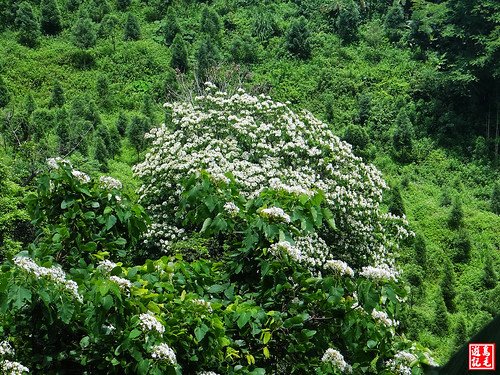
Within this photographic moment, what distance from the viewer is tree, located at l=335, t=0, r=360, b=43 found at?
1034 inches

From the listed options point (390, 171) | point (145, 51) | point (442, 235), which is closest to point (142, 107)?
point (145, 51)

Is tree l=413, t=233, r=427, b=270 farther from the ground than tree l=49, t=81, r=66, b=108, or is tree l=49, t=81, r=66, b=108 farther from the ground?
tree l=49, t=81, r=66, b=108

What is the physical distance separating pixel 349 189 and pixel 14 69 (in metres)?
15.8

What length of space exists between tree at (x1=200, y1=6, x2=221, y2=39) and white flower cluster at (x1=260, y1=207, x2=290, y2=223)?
879 inches

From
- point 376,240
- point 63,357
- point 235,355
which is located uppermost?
point 63,357

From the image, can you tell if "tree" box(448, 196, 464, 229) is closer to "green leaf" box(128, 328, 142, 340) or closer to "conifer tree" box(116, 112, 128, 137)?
"conifer tree" box(116, 112, 128, 137)

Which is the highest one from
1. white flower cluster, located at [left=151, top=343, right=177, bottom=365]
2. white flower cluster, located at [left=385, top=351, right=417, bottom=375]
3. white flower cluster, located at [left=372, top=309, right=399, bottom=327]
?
white flower cluster, located at [left=151, top=343, right=177, bottom=365]

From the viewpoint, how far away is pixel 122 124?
1961 cm

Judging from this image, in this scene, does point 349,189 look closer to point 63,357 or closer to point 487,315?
point 487,315

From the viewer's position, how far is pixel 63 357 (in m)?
3.56

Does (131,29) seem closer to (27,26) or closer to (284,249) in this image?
(27,26)

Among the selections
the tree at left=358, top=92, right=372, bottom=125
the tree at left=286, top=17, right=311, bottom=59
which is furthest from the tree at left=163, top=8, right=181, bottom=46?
the tree at left=358, top=92, right=372, bottom=125

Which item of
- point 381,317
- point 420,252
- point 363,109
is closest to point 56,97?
point 363,109

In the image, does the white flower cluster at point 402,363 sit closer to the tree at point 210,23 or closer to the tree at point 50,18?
the tree at point 210,23
